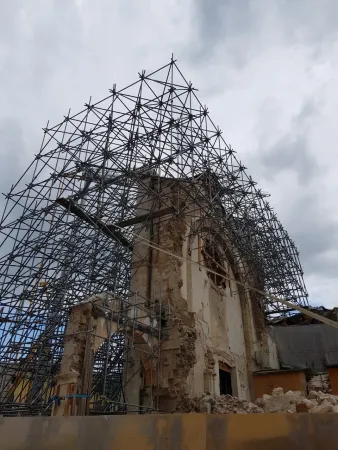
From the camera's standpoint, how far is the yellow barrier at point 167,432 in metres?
3.43

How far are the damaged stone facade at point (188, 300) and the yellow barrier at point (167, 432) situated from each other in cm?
563

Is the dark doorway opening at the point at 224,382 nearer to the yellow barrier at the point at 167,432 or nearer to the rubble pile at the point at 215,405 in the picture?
the rubble pile at the point at 215,405

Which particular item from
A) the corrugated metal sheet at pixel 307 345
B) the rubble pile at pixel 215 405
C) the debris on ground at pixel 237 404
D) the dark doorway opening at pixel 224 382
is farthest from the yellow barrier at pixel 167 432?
the corrugated metal sheet at pixel 307 345

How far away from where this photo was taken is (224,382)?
13500 mm

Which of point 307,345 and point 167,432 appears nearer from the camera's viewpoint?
point 167,432

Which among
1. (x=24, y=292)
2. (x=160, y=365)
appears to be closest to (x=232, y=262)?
(x=160, y=365)

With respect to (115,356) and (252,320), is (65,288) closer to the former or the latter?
(115,356)

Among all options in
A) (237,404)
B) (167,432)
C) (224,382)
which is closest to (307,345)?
(224,382)

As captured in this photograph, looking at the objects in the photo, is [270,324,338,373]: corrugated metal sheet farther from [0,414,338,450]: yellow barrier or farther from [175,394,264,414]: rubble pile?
[0,414,338,450]: yellow barrier

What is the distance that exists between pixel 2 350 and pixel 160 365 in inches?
170

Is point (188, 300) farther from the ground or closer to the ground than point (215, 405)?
farther from the ground

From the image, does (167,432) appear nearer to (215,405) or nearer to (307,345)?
(215,405)

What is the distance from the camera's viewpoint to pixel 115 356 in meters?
13.1

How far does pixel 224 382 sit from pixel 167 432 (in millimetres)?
10651
